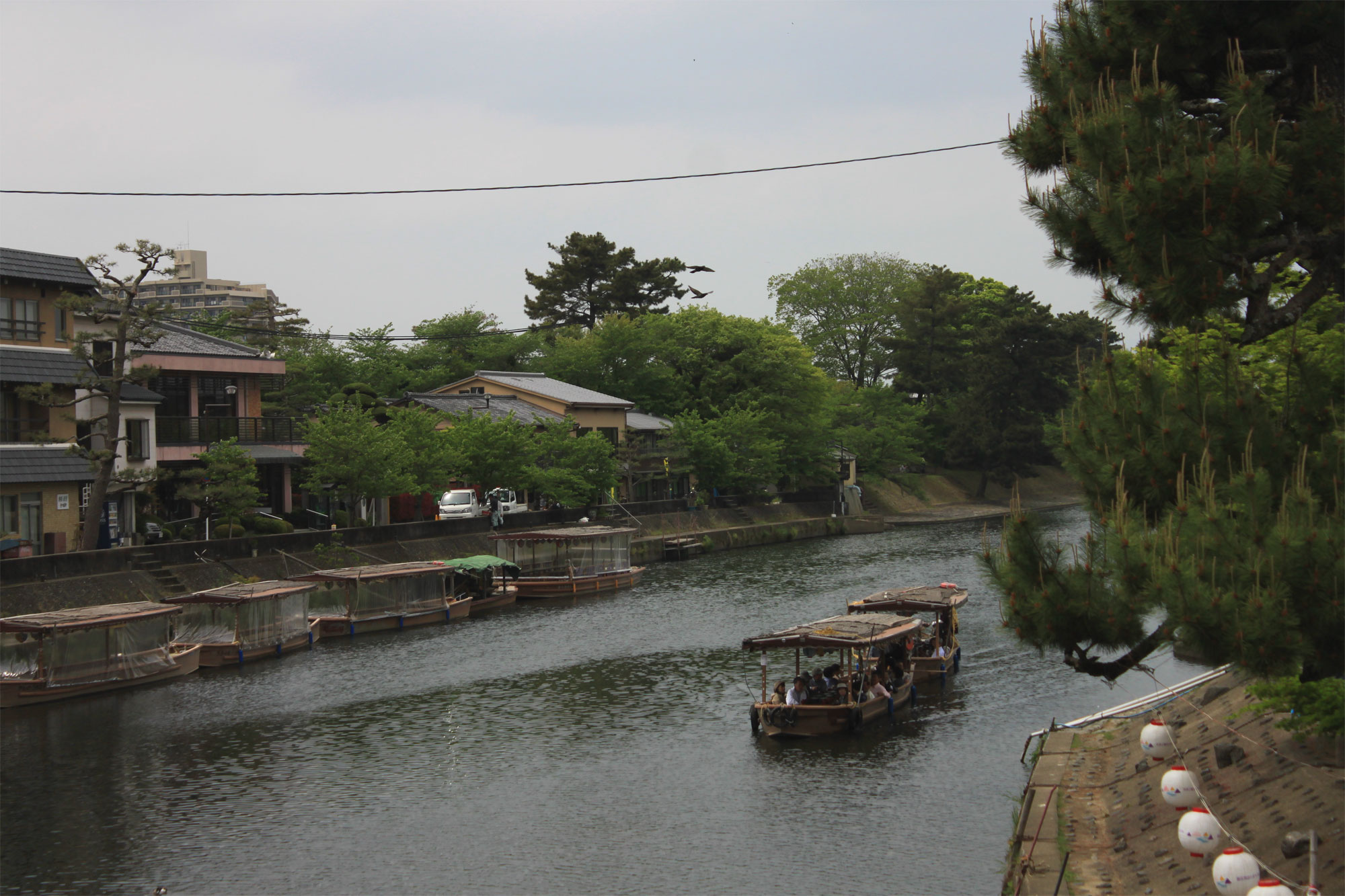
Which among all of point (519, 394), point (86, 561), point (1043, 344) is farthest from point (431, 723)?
point (1043, 344)

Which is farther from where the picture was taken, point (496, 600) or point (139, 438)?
point (496, 600)

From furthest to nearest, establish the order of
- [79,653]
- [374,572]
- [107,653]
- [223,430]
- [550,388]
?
1. [550,388]
2. [223,430]
3. [374,572]
4. [107,653]
5. [79,653]

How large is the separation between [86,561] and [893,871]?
25801 mm

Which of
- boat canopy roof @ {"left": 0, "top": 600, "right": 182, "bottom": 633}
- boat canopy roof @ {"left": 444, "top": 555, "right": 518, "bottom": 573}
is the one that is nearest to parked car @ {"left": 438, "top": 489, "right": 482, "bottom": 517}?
boat canopy roof @ {"left": 444, "top": 555, "right": 518, "bottom": 573}

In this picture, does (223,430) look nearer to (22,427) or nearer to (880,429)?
(22,427)

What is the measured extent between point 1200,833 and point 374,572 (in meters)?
28.5

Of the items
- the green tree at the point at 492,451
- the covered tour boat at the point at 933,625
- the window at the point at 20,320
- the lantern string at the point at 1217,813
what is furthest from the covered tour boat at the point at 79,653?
the lantern string at the point at 1217,813

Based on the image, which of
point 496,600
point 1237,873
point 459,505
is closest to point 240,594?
point 496,600

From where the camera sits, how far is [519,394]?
63875 millimetres

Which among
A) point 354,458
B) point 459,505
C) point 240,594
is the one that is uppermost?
point 354,458

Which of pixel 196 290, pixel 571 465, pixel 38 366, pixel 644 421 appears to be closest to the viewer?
pixel 38 366

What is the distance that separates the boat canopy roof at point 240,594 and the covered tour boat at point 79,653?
1893 mm

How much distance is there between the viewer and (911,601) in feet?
98.3

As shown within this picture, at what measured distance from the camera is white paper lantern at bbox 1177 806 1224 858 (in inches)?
478
